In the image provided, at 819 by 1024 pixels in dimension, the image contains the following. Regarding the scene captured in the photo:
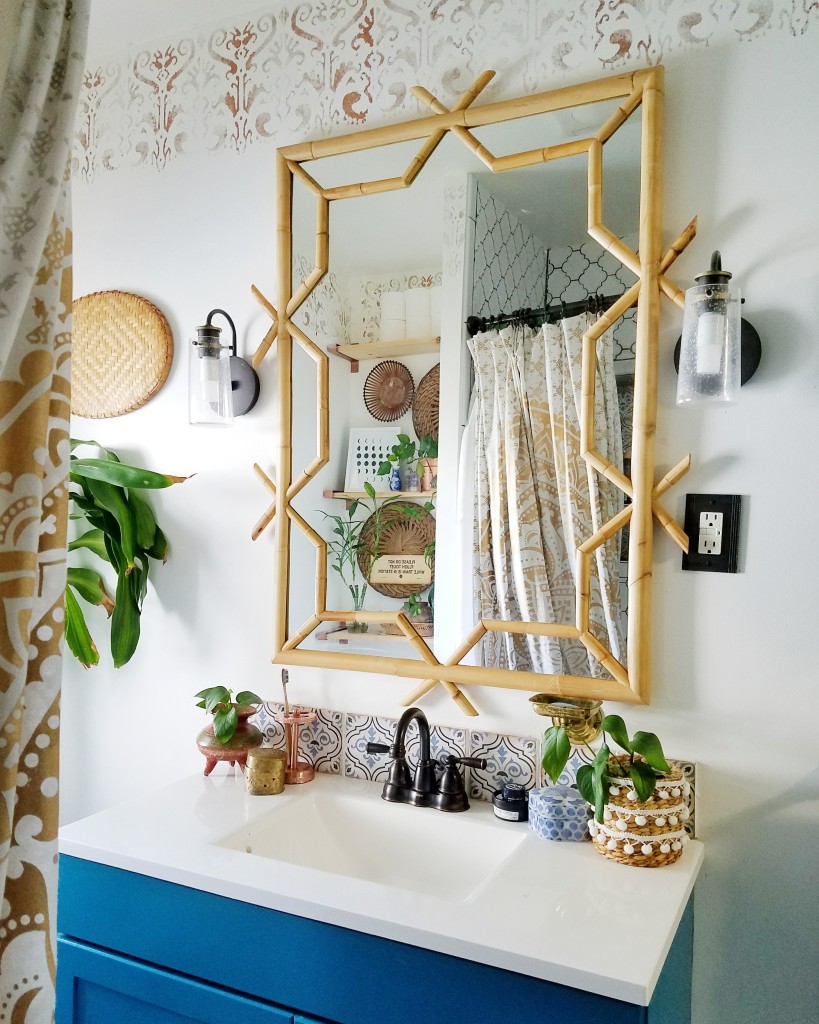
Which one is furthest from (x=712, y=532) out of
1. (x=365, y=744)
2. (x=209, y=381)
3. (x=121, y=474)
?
(x=121, y=474)

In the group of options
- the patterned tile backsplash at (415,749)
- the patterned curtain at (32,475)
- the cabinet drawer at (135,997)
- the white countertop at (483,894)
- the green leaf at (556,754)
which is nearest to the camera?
the patterned curtain at (32,475)

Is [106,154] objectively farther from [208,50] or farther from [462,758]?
[462,758]

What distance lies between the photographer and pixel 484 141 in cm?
154

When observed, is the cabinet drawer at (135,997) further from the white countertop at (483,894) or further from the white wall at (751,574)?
the white wall at (751,574)

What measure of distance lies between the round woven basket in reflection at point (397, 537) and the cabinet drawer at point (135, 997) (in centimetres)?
73

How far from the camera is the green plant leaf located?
1.87 metres

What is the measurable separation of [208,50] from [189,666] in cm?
141

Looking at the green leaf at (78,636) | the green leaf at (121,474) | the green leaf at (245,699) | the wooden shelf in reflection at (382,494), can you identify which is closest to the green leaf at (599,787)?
the wooden shelf in reflection at (382,494)

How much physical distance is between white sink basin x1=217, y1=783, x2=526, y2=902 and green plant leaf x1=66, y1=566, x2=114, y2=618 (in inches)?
26.4

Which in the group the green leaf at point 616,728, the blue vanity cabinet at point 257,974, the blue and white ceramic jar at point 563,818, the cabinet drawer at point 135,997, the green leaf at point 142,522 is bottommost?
the cabinet drawer at point 135,997

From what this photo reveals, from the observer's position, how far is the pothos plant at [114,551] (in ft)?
5.95

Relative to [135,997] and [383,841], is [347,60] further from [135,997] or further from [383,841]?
[135,997]

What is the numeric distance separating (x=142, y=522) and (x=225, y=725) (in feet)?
1.74

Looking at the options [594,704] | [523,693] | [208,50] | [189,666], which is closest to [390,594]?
[523,693]
